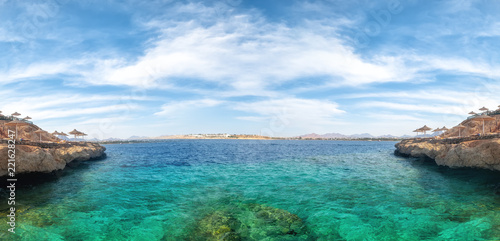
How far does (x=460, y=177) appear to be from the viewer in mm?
22453

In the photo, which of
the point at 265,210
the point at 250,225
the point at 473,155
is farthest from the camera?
the point at 473,155

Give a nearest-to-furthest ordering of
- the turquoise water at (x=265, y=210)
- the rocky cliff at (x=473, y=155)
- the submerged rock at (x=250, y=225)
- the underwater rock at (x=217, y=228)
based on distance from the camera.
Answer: the underwater rock at (x=217, y=228)
the submerged rock at (x=250, y=225)
the turquoise water at (x=265, y=210)
the rocky cliff at (x=473, y=155)

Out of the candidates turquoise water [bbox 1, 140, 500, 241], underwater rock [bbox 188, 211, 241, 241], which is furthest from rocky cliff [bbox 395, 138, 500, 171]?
underwater rock [bbox 188, 211, 241, 241]

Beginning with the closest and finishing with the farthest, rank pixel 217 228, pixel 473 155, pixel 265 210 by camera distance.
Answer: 1. pixel 217 228
2. pixel 265 210
3. pixel 473 155

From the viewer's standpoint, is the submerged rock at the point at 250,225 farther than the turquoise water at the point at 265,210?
No

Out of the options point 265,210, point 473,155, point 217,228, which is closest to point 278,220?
point 265,210

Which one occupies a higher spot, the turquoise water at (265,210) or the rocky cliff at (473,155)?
the rocky cliff at (473,155)

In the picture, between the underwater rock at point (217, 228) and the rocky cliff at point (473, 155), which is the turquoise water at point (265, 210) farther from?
the rocky cliff at point (473, 155)

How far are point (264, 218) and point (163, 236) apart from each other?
491 cm

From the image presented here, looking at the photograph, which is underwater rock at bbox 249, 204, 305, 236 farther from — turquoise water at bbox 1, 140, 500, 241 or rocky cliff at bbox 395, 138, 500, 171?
rocky cliff at bbox 395, 138, 500, 171

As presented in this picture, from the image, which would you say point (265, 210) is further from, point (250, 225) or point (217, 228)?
A: point (217, 228)

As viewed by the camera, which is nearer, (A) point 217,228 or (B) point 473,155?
(A) point 217,228

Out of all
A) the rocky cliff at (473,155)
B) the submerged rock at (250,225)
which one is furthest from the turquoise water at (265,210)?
the rocky cliff at (473,155)

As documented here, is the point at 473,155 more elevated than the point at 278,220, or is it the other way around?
the point at 473,155
